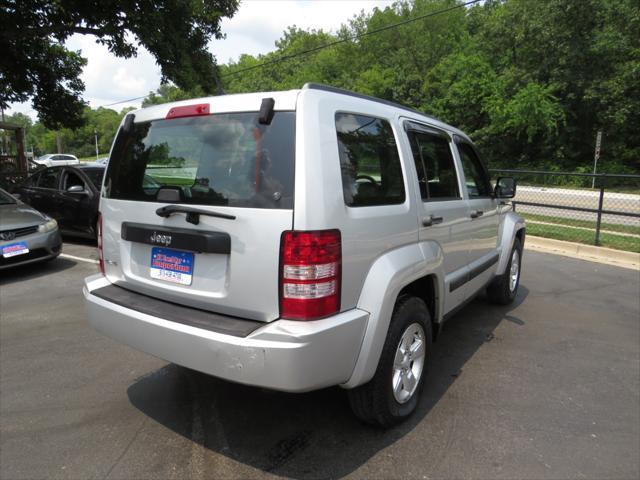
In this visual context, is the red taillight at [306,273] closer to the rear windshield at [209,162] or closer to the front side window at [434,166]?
the rear windshield at [209,162]

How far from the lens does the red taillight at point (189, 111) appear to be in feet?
8.37

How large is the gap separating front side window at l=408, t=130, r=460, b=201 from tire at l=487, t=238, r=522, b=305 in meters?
1.72

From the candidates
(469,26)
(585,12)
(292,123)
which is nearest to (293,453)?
(292,123)

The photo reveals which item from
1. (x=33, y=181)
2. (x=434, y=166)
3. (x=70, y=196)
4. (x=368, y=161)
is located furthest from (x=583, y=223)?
(x=33, y=181)

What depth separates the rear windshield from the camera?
224 cm

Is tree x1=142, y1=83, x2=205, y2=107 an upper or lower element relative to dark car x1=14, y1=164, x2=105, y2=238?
upper

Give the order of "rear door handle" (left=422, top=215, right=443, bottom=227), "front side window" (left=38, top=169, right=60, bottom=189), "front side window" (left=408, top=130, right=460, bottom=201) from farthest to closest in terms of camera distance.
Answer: "front side window" (left=38, top=169, right=60, bottom=189)
"front side window" (left=408, top=130, right=460, bottom=201)
"rear door handle" (left=422, top=215, right=443, bottom=227)

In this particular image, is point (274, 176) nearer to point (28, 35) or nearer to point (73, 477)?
point (73, 477)

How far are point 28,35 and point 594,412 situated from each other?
503 inches

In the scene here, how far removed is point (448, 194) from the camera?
11.5 ft

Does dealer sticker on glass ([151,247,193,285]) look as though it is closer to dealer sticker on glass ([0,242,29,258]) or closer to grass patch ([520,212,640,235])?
dealer sticker on glass ([0,242,29,258])

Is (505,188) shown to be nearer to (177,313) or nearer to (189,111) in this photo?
(189,111)

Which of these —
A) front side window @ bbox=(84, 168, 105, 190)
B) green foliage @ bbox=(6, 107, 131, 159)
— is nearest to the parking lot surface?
front side window @ bbox=(84, 168, 105, 190)

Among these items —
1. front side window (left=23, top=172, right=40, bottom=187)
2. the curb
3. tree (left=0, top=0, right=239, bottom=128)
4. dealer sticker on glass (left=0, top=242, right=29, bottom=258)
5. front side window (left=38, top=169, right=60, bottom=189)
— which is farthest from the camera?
tree (left=0, top=0, right=239, bottom=128)
